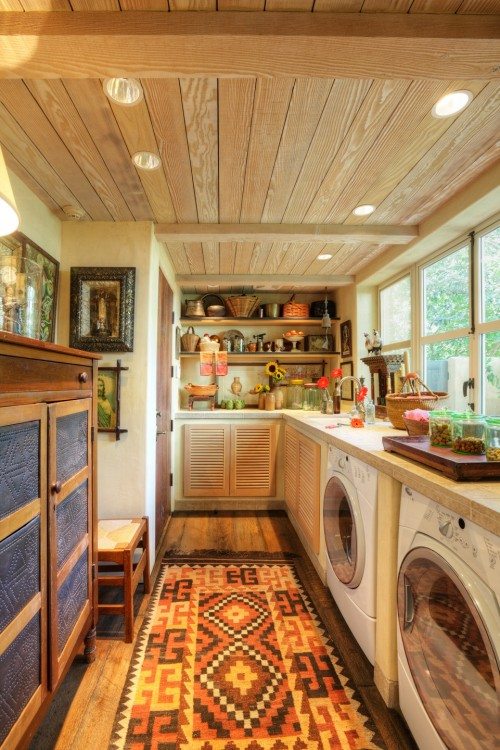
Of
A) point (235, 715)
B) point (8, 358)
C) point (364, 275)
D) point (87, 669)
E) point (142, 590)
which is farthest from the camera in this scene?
point (364, 275)

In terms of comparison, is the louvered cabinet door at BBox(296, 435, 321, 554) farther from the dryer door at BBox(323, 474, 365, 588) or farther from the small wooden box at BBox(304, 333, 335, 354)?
the small wooden box at BBox(304, 333, 335, 354)

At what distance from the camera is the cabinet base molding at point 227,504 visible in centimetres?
344

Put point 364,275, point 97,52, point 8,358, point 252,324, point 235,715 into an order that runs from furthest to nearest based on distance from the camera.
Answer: point 252,324 → point 364,275 → point 235,715 → point 97,52 → point 8,358

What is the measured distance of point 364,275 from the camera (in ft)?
10.6

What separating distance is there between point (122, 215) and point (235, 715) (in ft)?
8.12

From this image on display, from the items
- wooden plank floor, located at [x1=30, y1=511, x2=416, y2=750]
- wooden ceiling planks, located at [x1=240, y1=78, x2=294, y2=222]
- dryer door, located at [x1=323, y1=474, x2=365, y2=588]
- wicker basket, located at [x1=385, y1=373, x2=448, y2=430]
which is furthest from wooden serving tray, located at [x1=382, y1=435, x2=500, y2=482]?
wooden ceiling planks, located at [x1=240, y1=78, x2=294, y2=222]

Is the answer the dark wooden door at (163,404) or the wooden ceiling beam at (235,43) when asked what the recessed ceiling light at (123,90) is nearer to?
the wooden ceiling beam at (235,43)

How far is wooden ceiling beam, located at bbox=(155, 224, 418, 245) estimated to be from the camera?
7.51ft

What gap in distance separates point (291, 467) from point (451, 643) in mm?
2100

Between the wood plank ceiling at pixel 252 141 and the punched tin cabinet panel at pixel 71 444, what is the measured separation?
1125mm

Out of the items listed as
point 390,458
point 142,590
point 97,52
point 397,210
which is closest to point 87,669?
point 142,590

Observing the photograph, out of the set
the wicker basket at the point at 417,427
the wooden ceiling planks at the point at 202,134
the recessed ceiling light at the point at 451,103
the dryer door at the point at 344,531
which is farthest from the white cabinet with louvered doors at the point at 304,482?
the recessed ceiling light at the point at 451,103

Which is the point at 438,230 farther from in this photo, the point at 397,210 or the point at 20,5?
the point at 20,5

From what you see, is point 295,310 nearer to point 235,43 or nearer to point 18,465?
point 235,43
